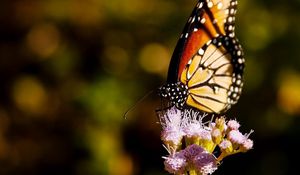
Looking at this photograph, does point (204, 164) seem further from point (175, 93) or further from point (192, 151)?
point (175, 93)

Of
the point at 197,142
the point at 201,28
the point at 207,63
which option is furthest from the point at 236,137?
the point at 207,63

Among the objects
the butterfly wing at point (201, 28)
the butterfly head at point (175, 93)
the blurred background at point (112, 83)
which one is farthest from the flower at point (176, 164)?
the blurred background at point (112, 83)

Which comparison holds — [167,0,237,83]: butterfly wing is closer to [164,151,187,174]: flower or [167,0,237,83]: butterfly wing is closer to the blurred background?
[164,151,187,174]: flower

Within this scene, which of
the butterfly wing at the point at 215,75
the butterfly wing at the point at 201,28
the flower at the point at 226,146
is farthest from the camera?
the butterfly wing at the point at 215,75

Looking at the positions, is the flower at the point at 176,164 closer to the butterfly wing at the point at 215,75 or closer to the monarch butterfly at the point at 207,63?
the monarch butterfly at the point at 207,63

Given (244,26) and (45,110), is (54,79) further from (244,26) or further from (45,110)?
(244,26)

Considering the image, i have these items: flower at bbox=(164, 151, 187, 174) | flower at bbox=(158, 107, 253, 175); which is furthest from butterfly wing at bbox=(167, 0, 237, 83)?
flower at bbox=(164, 151, 187, 174)
